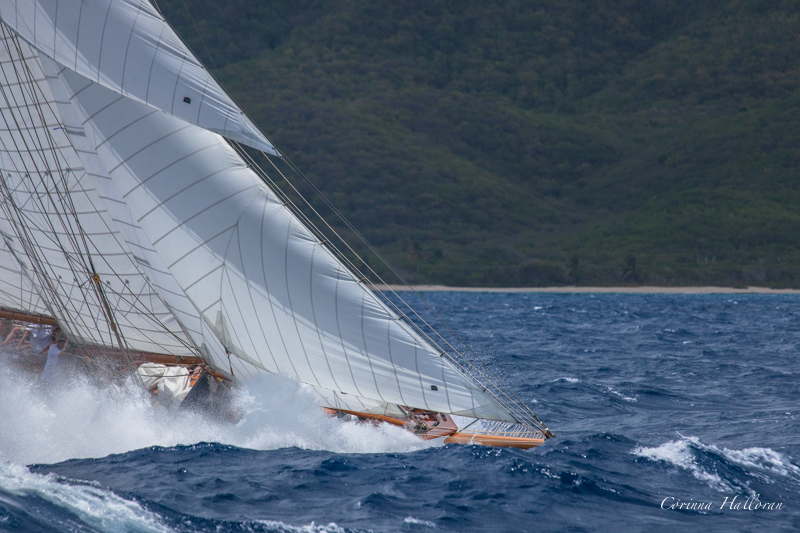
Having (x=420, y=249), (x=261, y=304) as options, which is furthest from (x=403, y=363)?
(x=420, y=249)

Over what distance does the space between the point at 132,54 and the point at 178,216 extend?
2830mm

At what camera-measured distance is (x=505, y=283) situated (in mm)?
98062

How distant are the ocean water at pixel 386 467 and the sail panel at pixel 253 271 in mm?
905

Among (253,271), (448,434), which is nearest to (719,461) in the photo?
(448,434)

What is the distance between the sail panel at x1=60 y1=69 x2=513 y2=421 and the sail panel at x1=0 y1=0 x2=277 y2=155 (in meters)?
0.54

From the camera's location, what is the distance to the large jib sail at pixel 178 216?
1193 cm

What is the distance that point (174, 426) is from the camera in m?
12.9

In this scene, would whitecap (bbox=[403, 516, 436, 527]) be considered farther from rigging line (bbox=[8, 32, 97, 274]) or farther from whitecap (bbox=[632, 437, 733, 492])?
rigging line (bbox=[8, 32, 97, 274])

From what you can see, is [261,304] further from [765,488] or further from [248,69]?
[248,69]

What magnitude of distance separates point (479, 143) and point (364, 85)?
96.3 ft

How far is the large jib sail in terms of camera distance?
11930mm

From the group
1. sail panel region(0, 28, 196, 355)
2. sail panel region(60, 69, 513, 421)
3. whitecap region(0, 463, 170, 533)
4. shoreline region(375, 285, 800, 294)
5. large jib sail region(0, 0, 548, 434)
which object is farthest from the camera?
shoreline region(375, 285, 800, 294)

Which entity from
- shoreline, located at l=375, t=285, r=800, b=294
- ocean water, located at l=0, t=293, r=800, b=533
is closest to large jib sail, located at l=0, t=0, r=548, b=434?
ocean water, located at l=0, t=293, r=800, b=533

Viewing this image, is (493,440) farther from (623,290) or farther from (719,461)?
(623,290)
